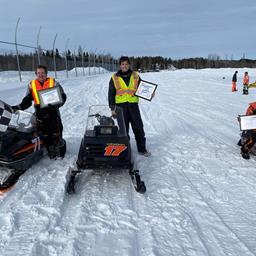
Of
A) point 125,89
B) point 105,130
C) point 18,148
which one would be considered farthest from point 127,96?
point 18,148

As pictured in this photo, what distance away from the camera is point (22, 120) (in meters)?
4.84

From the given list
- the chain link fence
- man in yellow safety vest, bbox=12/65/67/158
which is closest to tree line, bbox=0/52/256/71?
the chain link fence

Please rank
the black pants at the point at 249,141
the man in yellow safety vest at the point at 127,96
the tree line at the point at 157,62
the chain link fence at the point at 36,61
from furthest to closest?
the tree line at the point at 157,62, the chain link fence at the point at 36,61, the man in yellow safety vest at the point at 127,96, the black pants at the point at 249,141

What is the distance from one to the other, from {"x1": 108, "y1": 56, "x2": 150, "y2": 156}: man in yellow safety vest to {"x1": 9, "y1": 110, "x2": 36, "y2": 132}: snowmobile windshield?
1.37 meters

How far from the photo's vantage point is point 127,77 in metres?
5.24

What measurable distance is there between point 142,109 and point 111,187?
722cm

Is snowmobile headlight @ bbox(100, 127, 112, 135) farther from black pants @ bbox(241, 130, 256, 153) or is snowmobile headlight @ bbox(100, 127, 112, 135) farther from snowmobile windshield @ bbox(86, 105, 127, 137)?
black pants @ bbox(241, 130, 256, 153)

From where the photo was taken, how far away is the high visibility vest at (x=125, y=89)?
Answer: 5207 mm

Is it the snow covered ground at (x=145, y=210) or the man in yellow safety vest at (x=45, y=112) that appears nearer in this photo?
the snow covered ground at (x=145, y=210)

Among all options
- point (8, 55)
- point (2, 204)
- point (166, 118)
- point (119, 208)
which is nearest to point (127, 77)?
point (119, 208)

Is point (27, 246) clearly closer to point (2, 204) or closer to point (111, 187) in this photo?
point (2, 204)

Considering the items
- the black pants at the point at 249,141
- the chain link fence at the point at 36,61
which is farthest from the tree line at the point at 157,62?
the black pants at the point at 249,141

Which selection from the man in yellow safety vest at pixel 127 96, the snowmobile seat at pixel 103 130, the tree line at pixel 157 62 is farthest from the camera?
the tree line at pixel 157 62

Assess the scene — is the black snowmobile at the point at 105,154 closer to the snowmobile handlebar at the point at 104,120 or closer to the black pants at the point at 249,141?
the snowmobile handlebar at the point at 104,120
